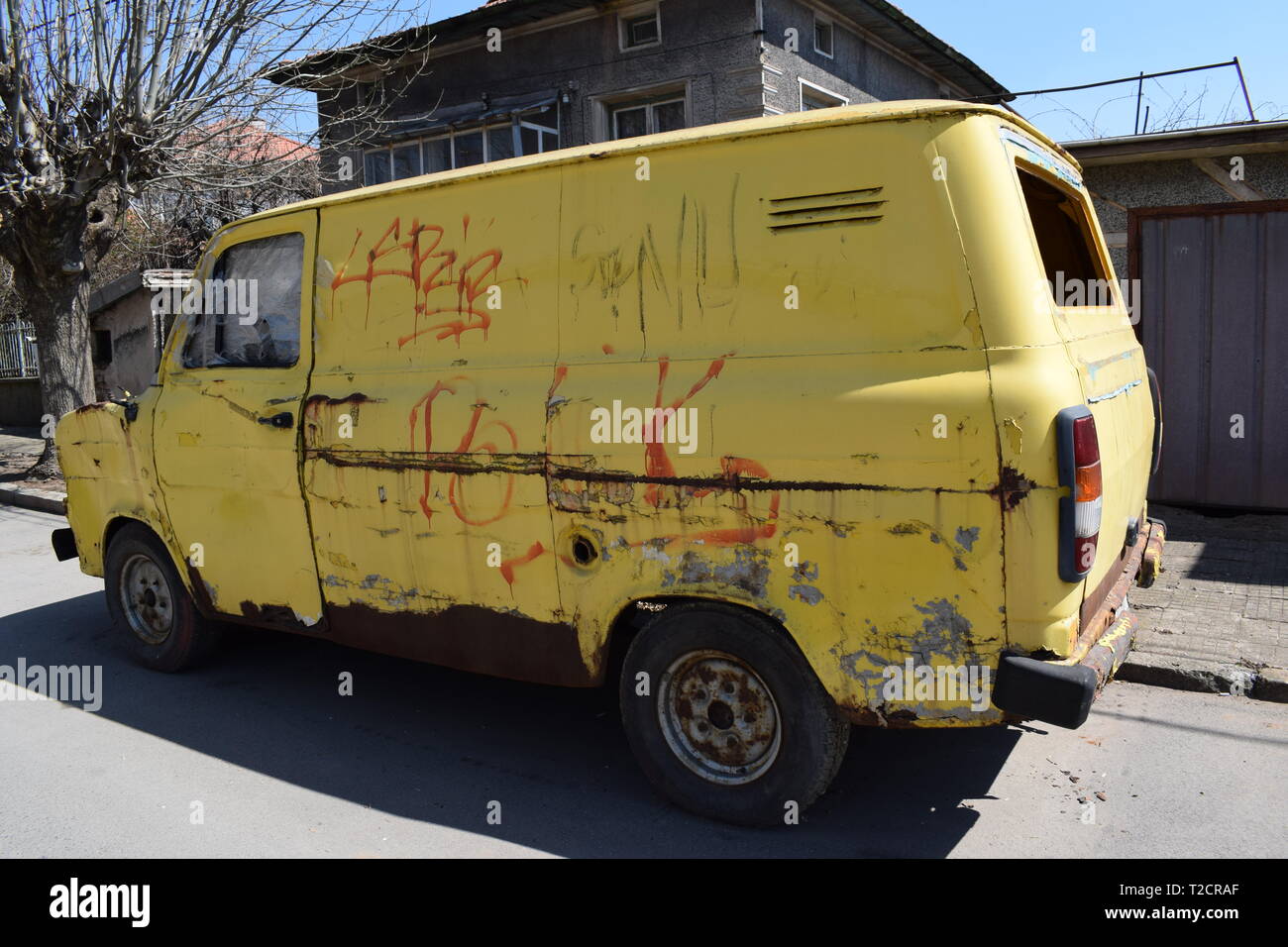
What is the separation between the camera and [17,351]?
2019cm

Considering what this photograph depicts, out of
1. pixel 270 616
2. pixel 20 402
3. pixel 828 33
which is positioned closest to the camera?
pixel 270 616

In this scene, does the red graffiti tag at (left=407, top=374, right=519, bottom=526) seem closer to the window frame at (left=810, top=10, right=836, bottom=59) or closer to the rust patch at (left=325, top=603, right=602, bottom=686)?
the rust patch at (left=325, top=603, right=602, bottom=686)

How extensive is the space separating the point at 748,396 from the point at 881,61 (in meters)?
14.5

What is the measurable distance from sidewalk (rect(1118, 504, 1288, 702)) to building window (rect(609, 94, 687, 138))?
8.91 metres

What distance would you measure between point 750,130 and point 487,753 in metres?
2.75

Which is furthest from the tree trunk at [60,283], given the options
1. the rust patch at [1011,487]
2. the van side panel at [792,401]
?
the rust patch at [1011,487]

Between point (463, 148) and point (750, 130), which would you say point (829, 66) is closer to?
point (463, 148)

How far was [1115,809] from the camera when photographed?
3.67m

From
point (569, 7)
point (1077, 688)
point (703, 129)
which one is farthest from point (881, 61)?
point (1077, 688)

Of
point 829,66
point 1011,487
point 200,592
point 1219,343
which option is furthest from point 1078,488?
point 829,66

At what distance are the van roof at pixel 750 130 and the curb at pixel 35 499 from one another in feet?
27.7

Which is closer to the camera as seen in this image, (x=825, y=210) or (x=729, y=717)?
(x=825, y=210)

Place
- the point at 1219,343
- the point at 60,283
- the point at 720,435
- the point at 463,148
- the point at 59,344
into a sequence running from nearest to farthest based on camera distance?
the point at 720,435 → the point at 1219,343 → the point at 60,283 → the point at 59,344 → the point at 463,148
